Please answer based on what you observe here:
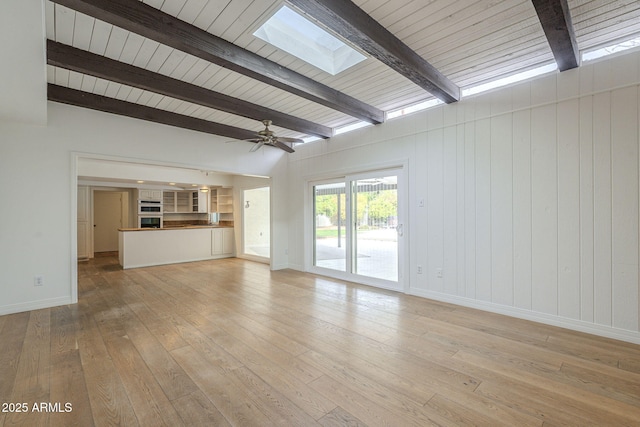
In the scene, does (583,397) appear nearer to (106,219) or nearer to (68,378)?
(68,378)

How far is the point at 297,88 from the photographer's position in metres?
3.38

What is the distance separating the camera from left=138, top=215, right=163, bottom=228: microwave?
8.56 meters

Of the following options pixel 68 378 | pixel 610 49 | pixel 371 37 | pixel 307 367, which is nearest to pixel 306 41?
pixel 371 37

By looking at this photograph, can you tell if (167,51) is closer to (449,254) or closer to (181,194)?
(449,254)

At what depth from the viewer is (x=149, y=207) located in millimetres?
8719

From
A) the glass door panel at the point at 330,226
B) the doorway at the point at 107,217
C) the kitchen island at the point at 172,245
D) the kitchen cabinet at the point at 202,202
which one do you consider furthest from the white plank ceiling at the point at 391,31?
the doorway at the point at 107,217

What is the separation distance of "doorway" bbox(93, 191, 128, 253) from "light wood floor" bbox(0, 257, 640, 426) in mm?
6528

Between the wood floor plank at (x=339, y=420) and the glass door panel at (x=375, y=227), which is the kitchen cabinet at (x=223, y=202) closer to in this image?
the glass door panel at (x=375, y=227)

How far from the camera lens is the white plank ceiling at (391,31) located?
2.27m

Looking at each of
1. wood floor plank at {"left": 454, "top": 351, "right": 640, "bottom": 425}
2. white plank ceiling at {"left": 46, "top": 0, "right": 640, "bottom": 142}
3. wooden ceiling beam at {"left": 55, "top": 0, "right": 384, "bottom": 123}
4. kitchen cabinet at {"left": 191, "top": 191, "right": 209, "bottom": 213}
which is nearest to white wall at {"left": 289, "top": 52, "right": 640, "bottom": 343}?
white plank ceiling at {"left": 46, "top": 0, "right": 640, "bottom": 142}

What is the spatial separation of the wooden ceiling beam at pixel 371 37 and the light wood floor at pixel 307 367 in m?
2.81

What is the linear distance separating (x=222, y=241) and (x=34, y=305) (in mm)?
4650

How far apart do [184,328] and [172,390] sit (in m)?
1.17

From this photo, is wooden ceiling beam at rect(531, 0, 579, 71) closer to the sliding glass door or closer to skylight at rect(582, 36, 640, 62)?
skylight at rect(582, 36, 640, 62)
